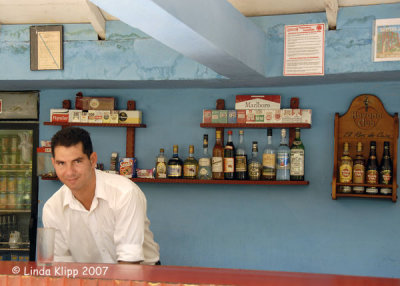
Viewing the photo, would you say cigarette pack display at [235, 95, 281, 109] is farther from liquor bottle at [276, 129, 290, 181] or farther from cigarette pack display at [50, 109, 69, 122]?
cigarette pack display at [50, 109, 69, 122]

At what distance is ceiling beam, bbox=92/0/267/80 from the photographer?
2.11 meters

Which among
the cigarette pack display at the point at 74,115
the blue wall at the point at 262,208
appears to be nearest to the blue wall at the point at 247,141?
the blue wall at the point at 262,208

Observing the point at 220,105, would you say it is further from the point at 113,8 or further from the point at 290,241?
the point at 113,8

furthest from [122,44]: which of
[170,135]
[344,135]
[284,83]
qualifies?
[344,135]

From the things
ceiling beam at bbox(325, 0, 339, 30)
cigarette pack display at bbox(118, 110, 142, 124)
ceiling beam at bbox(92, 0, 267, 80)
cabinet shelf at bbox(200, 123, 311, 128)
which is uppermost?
ceiling beam at bbox(325, 0, 339, 30)

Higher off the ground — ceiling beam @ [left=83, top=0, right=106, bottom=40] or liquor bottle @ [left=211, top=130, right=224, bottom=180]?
ceiling beam @ [left=83, top=0, right=106, bottom=40]

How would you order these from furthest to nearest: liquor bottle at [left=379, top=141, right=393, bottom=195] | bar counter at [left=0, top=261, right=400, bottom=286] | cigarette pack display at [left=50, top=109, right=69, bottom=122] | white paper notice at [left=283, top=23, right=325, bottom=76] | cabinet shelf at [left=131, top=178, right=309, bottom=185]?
1. cigarette pack display at [left=50, top=109, right=69, bottom=122]
2. cabinet shelf at [left=131, top=178, right=309, bottom=185]
3. liquor bottle at [left=379, top=141, right=393, bottom=195]
4. white paper notice at [left=283, top=23, right=325, bottom=76]
5. bar counter at [left=0, top=261, right=400, bottom=286]

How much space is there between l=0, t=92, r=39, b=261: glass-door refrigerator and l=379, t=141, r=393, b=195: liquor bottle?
3021 mm

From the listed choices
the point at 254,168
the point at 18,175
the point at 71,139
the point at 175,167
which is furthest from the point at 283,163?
the point at 18,175

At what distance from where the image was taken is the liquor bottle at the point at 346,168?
3.74 metres

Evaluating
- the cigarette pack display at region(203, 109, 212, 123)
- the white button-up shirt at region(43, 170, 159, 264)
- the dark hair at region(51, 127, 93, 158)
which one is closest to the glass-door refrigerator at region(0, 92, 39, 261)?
the cigarette pack display at region(203, 109, 212, 123)

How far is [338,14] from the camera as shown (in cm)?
344

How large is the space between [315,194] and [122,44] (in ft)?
6.48

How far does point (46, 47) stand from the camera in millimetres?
3938
